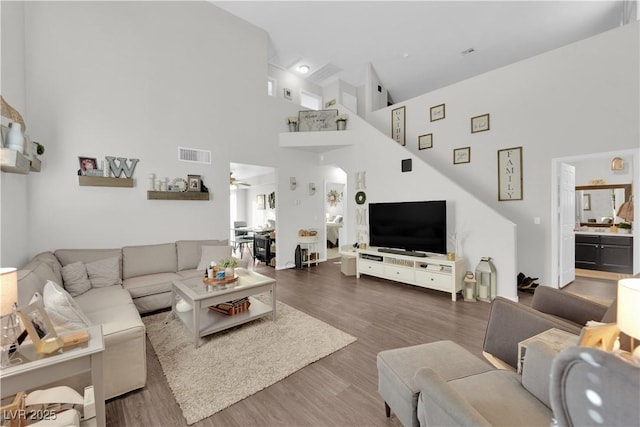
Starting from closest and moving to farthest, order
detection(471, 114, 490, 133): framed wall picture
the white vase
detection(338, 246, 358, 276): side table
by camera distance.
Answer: the white vase, detection(471, 114, 490, 133): framed wall picture, detection(338, 246, 358, 276): side table

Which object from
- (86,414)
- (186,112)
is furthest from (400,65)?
(86,414)

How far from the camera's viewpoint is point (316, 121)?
603 centimetres

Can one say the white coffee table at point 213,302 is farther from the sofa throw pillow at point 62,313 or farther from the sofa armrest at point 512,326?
the sofa armrest at point 512,326

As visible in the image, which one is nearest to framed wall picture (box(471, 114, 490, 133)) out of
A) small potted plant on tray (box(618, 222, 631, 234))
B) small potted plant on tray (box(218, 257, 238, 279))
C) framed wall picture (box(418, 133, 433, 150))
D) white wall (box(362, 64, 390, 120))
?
framed wall picture (box(418, 133, 433, 150))

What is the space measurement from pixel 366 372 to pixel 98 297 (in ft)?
9.26

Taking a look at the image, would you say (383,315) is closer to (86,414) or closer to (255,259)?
(86,414)

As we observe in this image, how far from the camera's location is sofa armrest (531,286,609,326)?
5.96 feet

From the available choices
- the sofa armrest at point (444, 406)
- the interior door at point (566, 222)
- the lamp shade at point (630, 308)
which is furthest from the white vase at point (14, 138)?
the interior door at point (566, 222)

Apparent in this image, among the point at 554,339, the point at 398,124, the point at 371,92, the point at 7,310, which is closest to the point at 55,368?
the point at 7,310

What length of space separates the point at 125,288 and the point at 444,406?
141 inches

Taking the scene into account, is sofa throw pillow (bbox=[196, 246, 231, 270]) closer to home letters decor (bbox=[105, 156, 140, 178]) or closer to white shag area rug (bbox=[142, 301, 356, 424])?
white shag area rug (bbox=[142, 301, 356, 424])

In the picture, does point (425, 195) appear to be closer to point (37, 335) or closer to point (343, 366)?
point (343, 366)

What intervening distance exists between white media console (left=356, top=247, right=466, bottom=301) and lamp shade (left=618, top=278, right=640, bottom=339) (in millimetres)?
2647

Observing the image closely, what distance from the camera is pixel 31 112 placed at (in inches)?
127
